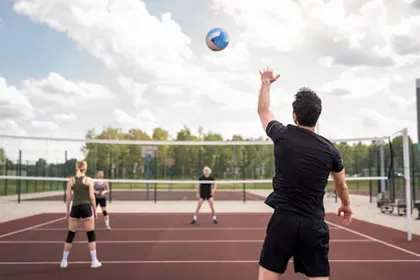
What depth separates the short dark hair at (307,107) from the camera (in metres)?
3.34

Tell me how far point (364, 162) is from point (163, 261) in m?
19.4

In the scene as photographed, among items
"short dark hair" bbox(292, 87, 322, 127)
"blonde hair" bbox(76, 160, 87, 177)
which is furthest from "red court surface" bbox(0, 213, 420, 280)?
"short dark hair" bbox(292, 87, 322, 127)

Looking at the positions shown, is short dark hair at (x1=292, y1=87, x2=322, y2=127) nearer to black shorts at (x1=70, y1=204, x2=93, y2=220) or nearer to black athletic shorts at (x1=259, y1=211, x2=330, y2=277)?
black athletic shorts at (x1=259, y1=211, x2=330, y2=277)

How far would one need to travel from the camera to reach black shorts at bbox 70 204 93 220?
792 cm

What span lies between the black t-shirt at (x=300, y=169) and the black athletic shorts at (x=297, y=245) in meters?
0.07

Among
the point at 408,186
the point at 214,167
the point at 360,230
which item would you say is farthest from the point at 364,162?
the point at 408,186

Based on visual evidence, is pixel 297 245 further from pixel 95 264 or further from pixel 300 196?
pixel 95 264

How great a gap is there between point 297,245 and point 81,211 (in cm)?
540

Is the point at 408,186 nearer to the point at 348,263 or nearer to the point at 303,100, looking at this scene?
the point at 348,263

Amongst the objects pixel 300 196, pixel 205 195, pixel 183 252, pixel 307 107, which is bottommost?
pixel 183 252

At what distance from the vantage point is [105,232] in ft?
43.4

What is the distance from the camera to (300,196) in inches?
129

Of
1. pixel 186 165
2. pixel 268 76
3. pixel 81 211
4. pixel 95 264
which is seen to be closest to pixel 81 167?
pixel 81 211

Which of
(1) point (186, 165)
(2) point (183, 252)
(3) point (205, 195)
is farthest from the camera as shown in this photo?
(1) point (186, 165)
